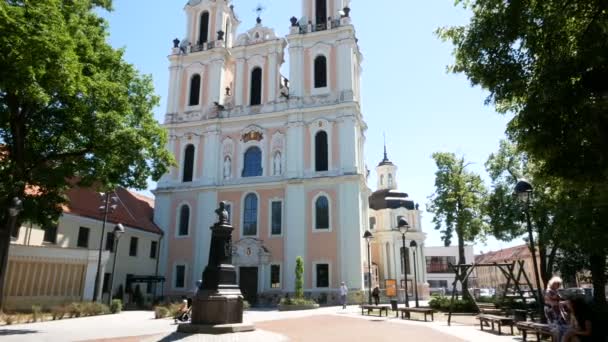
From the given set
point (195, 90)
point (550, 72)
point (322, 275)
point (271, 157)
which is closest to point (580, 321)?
point (550, 72)

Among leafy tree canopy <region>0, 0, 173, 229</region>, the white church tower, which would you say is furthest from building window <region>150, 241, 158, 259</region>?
leafy tree canopy <region>0, 0, 173, 229</region>

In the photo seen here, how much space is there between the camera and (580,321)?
7328 millimetres

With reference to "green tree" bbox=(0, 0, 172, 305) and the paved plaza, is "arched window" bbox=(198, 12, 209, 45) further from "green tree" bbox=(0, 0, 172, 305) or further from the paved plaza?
the paved plaza

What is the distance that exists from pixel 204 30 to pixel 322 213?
72.2 feet

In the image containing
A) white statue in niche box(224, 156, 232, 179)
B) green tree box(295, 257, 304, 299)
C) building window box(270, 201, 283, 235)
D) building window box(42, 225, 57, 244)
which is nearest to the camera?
building window box(42, 225, 57, 244)

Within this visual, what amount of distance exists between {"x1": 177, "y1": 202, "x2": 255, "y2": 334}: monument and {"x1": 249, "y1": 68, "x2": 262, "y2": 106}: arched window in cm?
2673

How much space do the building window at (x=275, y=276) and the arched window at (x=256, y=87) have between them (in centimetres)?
1408

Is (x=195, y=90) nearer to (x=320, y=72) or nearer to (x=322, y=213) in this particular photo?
(x=320, y=72)

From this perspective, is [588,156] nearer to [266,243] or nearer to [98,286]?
[98,286]

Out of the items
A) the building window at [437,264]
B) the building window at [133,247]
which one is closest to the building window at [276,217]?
the building window at [133,247]

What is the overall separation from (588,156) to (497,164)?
841 inches

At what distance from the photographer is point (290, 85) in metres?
37.1

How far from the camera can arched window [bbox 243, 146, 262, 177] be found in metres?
36.8

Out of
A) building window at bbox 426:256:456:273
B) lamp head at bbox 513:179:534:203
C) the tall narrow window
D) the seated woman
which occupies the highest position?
the tall narrow window
